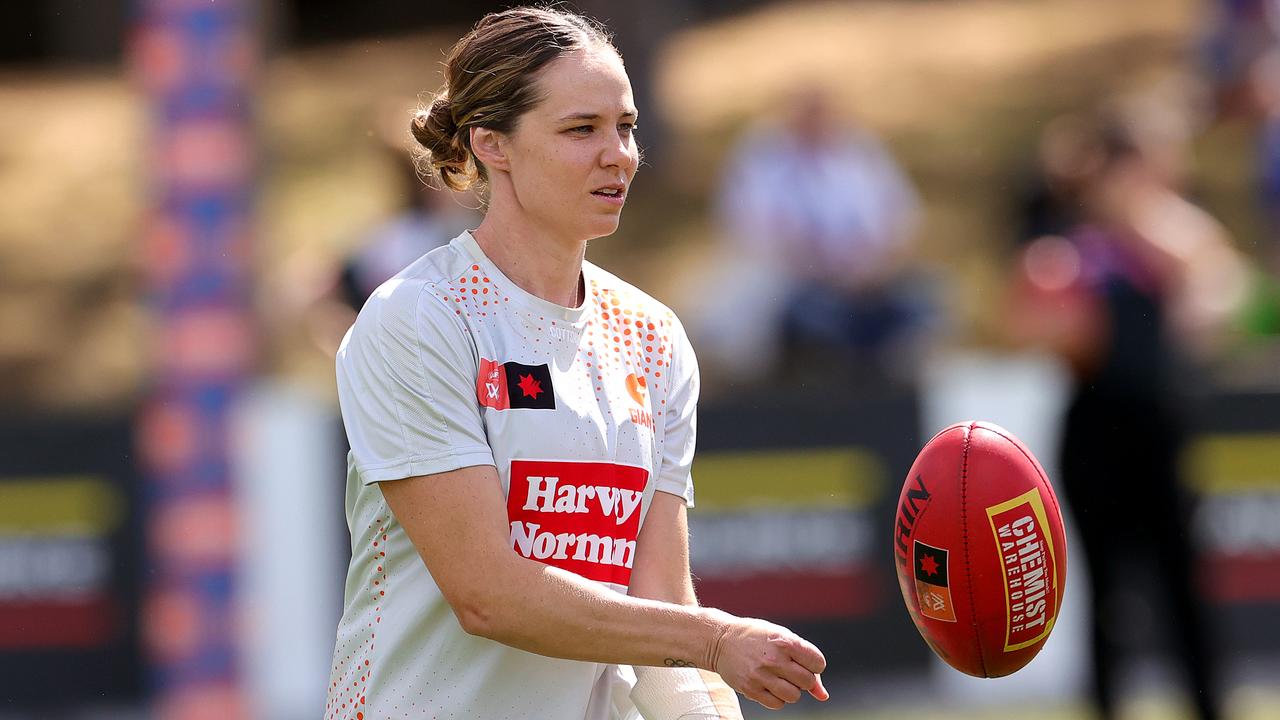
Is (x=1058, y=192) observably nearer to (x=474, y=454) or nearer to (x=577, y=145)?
(x=577, y=145)

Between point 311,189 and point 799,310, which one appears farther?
point 311,189

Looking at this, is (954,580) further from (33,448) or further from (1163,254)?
(33,448)

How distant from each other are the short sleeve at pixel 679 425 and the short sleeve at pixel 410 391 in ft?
1.37

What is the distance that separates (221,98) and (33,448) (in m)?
1.84

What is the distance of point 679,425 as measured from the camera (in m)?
3.13

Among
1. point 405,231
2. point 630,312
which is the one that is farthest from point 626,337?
point 405,231

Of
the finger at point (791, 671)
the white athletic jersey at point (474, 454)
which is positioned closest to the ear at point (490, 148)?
the white athletic jersey at point (474, 454)

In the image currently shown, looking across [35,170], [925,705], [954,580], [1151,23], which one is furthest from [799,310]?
[35,170]

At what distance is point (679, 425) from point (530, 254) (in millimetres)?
414

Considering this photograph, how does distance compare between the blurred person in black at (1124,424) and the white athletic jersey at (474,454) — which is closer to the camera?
the white athletic jersey at (474,454)

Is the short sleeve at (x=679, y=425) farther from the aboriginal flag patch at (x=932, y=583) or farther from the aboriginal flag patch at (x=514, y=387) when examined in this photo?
the aboriginal flag patch at (x=932, y=583)

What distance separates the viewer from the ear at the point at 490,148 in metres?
2.93

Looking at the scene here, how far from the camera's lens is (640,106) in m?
14.8

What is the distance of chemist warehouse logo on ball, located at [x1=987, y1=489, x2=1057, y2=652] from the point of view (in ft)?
10.5
